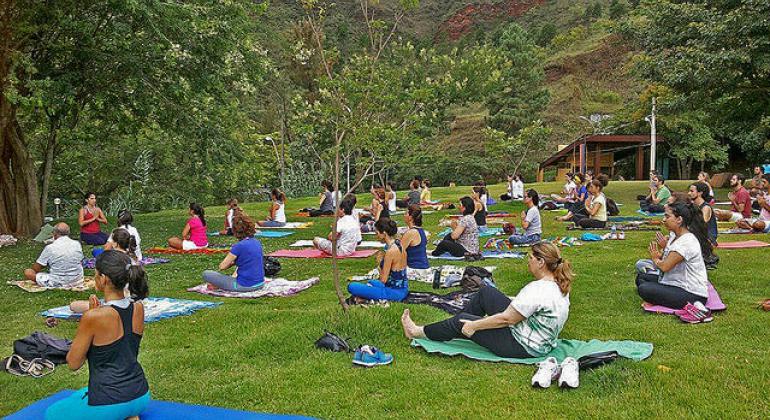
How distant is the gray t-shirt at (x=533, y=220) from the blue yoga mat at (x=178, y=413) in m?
9.67

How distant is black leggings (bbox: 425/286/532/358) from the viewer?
19.5 ft

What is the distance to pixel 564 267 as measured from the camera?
5.89 meters

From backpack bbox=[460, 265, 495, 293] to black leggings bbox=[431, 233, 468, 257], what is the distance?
8.08 feet

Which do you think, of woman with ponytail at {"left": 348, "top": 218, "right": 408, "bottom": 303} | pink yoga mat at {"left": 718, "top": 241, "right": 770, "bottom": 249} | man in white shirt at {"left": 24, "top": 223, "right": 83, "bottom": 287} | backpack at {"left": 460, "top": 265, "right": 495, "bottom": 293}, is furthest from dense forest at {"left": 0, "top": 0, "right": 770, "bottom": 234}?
pink yoga mat at {"left": 718, "top": 241, "right": 770, "bottom": 249}

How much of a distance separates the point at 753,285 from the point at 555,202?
15.2 metres

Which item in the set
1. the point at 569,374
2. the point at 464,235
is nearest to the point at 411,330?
the point at 569,374

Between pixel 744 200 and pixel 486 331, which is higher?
pixel 744 200

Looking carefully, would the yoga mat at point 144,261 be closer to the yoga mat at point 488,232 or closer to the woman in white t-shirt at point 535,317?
the yoga mat at point 488,232

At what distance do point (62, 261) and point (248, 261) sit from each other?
2873 mm

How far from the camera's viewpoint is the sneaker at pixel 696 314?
Result: 709 cm

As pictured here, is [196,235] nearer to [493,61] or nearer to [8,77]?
[8,77]

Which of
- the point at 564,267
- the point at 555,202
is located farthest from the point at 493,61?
the point at 564,267

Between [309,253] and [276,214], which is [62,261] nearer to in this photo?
[309,253]

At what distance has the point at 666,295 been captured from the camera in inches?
300
